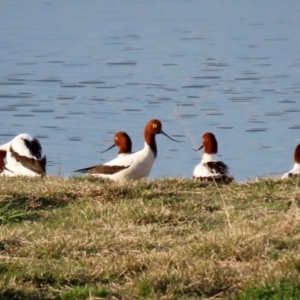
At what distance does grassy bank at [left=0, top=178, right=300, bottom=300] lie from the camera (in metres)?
5.52

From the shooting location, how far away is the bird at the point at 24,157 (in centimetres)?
1170

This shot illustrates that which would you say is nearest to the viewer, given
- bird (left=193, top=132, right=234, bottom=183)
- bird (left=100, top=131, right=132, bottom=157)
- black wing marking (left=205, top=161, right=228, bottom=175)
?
bird (left=193, top=132, right=234, bottom=183)

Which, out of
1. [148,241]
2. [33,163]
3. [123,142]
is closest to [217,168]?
[123,142]

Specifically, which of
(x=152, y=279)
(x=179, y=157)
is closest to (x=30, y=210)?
(x=152, y=279)

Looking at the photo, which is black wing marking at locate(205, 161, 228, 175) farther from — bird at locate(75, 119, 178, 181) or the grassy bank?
the grassy bank

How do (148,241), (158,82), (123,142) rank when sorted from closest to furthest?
1. (148,241)
2. (123,142)
3. (158,82)

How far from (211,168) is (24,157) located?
2507 mm

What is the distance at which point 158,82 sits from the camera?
22359 mm

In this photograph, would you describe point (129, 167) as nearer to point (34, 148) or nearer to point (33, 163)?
point (33, 163)

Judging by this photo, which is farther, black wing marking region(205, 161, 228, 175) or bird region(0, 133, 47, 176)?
bird region(0, 133, 47, 176)

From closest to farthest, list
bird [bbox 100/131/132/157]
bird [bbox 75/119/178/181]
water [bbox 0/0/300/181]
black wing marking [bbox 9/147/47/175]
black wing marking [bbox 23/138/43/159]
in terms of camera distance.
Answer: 1. bird [bbox 75/119/178/181]
2. black wing marking [bbox 9/147/47/175]
3. black wing marking [bbox 23/138/43/159]
4. bird [bbox 100/131/132/157]
5. water [bbox 0/0/300/181]

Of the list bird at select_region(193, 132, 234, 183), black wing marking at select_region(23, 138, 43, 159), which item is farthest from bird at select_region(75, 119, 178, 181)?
black wing marking at select_region(23, 138, 43, 159)

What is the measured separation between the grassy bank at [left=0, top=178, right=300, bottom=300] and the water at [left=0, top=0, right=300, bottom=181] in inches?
35.0

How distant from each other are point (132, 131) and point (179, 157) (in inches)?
54.9
